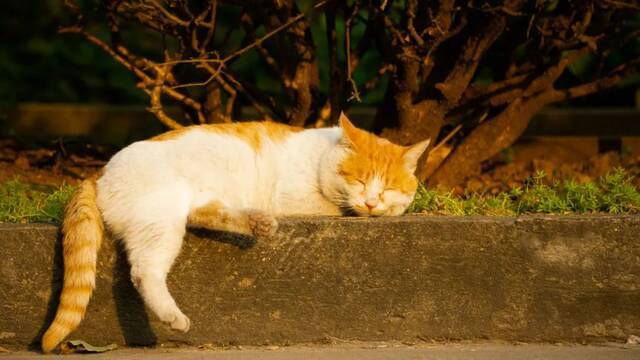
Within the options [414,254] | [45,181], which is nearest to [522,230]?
[414,254]

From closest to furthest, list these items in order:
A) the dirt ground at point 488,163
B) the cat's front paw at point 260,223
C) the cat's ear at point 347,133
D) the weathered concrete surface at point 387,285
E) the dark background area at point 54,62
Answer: the cat's front paw at point 260,223
the weathered concrete surface at point 387,285
the cat's ear at point 347,133
the dirt ground at point 488,163
the dark background area at point 54,62

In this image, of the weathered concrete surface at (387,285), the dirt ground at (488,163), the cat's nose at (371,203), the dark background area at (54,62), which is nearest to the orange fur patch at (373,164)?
the cat's nose at (371,203)

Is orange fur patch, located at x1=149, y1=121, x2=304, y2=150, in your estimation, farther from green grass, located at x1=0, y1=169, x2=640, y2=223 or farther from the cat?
green grass, located at x1=0, y1=169, x2=640, y2=223

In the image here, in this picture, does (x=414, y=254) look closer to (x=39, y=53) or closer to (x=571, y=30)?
(x=571, y=30)

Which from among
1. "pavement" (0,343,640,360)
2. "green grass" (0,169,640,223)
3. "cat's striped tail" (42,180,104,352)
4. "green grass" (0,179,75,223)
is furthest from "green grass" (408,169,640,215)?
"green grass" (0,179,75,223)

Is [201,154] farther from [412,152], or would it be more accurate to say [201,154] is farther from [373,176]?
[412,152]

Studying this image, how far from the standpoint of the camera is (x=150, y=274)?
3.74m

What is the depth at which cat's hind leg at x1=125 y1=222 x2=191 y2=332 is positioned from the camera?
3697 millimetres

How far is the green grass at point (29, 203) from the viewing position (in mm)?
4246

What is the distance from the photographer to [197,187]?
4.02m

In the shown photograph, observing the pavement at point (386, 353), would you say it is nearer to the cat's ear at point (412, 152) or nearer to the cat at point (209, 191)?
the cat at point (209, 191)

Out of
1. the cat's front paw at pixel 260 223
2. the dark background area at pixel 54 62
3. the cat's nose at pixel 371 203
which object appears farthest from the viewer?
the dark background area at pixel 54 62

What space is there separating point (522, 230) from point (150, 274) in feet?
4.88

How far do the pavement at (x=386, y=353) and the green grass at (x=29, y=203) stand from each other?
2.02 ft
